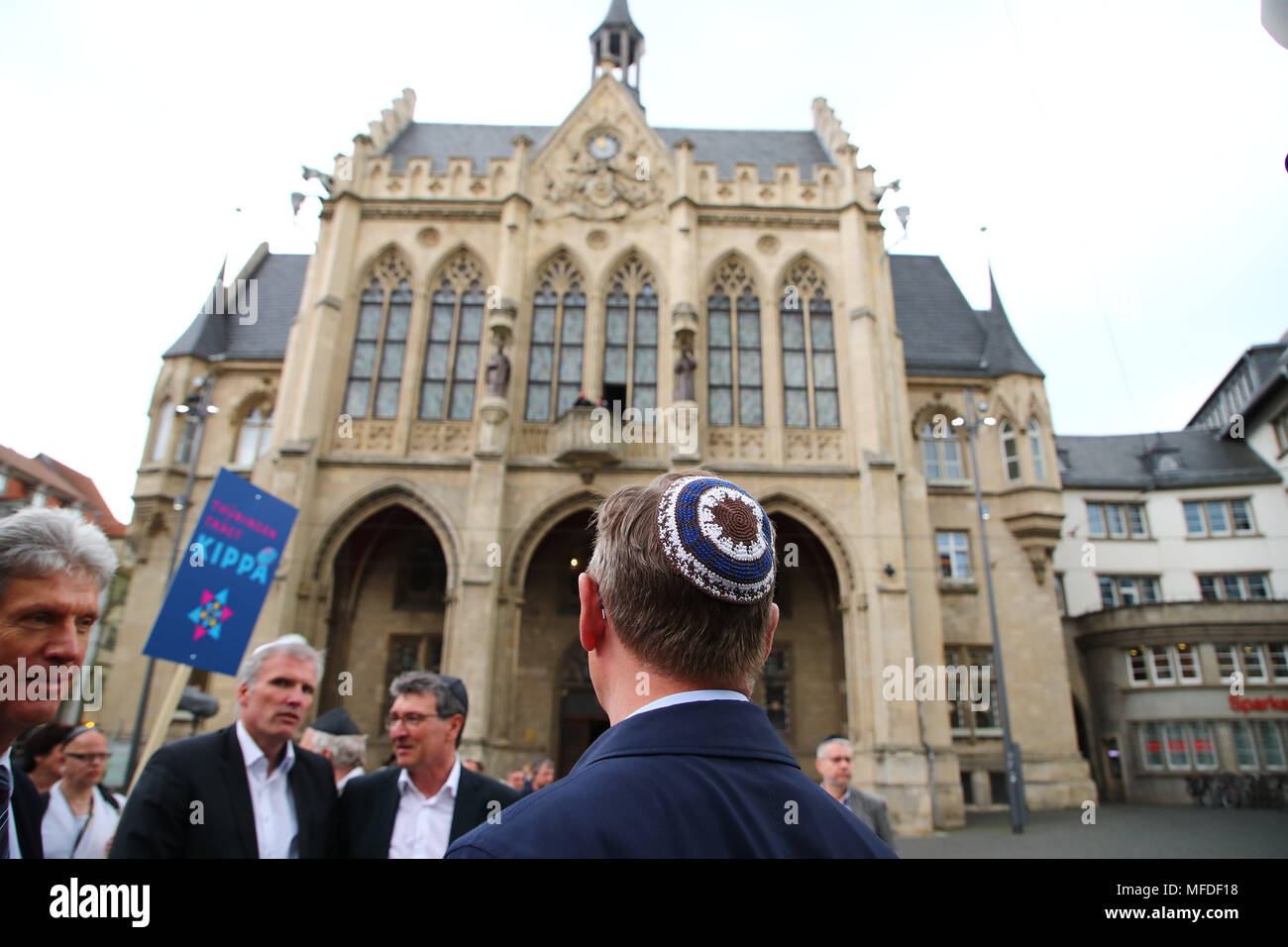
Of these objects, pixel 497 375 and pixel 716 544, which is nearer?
pixel 716 544

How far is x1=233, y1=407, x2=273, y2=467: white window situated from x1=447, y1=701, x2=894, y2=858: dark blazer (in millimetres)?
22795

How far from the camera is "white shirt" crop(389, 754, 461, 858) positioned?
3379mm

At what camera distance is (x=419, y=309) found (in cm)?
1933

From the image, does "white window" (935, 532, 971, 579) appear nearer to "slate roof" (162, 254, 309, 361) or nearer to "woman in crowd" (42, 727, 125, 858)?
"slate roof" (162, 254, 309, 361)

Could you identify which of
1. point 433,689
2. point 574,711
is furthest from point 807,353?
point 433,689

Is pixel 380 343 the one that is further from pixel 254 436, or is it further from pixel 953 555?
pixel 953 555

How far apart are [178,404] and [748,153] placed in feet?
63.2

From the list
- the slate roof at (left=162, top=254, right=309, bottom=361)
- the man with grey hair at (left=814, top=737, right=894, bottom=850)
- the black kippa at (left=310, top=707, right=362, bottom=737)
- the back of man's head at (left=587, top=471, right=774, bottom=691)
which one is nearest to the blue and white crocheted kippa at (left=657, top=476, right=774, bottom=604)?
the back of man's head at (left=587, top=471, right=774, bottom=691)

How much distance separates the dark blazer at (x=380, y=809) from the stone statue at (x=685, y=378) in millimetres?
14476

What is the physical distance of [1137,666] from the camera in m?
23.3

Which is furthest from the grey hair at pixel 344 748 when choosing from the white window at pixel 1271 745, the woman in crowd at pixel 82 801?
the white window at pixel 1271 745

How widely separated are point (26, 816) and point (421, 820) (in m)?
1.83

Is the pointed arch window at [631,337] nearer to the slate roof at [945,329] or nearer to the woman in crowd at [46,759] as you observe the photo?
the slate roof at [945,329]

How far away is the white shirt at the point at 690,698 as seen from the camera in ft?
3.72
